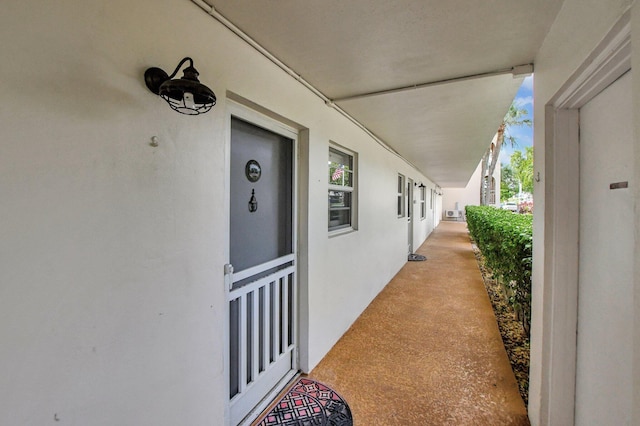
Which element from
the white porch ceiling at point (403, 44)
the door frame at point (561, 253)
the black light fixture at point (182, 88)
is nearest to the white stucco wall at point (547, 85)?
the door frame at point (561, 253)

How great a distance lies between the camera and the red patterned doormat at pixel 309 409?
183 cm

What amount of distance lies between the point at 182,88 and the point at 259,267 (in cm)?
125

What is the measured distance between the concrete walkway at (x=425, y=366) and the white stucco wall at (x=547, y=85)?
17.2 inches

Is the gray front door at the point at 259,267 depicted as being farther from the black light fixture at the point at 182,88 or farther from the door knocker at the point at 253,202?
the black light fixture at the point at 182,88

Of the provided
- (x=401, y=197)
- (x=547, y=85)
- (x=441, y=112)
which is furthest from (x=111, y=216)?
(x=401, y=197)

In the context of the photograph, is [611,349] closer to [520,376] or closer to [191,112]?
[520,376]

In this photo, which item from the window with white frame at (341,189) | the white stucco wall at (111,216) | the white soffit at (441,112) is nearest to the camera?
the white stucco wall at (111,216)

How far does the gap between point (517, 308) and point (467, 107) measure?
2420mm

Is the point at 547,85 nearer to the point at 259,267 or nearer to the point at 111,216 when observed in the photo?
the point at 259,267

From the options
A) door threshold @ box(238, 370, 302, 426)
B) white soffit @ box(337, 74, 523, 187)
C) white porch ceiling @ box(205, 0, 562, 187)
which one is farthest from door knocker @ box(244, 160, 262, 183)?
door threshold @ box(238, 370, 302, 426)

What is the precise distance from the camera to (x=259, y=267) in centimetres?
194

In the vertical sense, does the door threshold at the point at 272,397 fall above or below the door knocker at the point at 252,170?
below

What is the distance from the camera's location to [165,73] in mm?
1177

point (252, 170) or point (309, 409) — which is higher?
point (252, 170)
